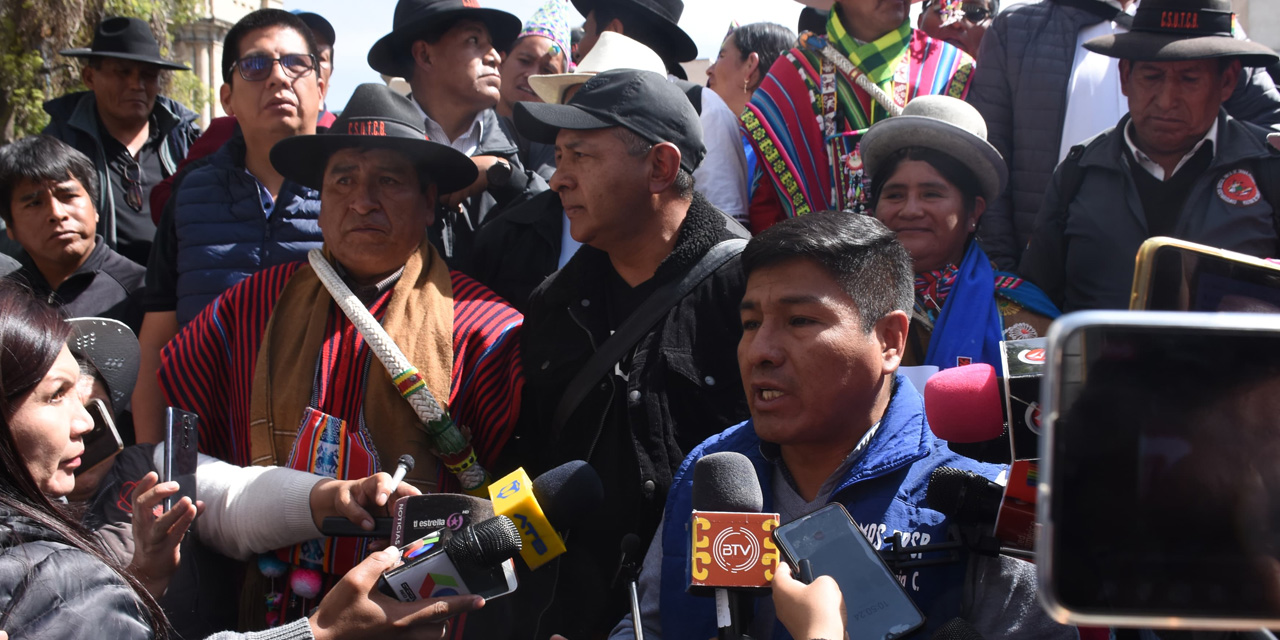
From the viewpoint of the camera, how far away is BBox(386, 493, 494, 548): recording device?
2.78 metres

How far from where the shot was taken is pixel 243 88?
4676mm

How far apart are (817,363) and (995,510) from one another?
0.65 m

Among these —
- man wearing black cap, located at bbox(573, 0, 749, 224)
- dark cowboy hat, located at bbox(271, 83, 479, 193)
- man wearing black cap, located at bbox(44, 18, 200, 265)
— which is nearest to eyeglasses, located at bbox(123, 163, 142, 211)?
man wearing black cap, located at bbox(44, 18, 200, 265)

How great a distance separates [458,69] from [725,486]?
319 centimetres

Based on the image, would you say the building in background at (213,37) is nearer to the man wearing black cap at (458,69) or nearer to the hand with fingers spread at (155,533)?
the man wearing black cap at (458,69)

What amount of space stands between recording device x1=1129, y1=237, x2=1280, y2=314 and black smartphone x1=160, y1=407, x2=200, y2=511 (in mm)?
2541

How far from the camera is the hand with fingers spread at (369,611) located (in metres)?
2.70

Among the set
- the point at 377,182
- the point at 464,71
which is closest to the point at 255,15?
the point at 464,71

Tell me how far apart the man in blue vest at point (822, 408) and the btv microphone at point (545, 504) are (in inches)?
9.0

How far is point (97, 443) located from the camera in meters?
3.45

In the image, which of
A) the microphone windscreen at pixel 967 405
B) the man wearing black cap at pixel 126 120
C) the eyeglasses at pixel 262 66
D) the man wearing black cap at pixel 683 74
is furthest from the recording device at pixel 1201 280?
the man wearing black cap at pixel 126 120

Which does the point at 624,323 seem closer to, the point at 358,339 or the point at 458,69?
the point at 358,339

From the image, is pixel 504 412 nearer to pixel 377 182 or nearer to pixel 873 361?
pixel 377 182

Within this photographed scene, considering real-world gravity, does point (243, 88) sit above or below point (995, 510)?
above
